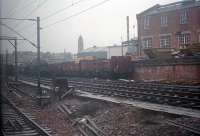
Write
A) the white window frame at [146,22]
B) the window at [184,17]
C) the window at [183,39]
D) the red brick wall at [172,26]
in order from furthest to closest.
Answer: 1. the white window frame at [146,22]
2. the window at [184,17]
3. the window at [183,39]
4. the red brick wall at [172,26]

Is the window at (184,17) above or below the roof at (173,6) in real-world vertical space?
below

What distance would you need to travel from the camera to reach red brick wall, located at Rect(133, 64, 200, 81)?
19800 mm

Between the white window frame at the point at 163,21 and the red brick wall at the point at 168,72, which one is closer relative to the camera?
the red brick wall at the point at 168,72

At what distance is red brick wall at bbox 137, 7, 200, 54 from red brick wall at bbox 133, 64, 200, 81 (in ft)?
39.3

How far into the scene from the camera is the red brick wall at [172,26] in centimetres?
3444

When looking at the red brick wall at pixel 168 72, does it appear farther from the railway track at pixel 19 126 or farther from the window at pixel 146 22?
the window at pixel 146 22

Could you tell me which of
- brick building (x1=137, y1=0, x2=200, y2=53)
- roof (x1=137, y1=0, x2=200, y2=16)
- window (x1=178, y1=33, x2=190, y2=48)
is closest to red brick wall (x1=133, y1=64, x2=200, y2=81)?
brick building (x1=137, y1=0, x2=200, y2=53)

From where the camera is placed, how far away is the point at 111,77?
88.6ft

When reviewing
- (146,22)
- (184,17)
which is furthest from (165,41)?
(146,22)

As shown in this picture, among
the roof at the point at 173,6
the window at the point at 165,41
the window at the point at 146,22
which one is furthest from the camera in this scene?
the window at the point at 146,22

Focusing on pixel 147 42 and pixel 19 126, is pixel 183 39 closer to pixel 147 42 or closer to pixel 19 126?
pixel 147 42

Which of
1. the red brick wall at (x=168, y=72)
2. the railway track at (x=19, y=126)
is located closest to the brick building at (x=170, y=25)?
the red brick wall at (x=168, y=72)

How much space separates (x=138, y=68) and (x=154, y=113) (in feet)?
55.3

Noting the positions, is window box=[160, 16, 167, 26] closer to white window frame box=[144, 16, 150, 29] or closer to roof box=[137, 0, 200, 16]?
roof box=[137, 0, 200, 16]
